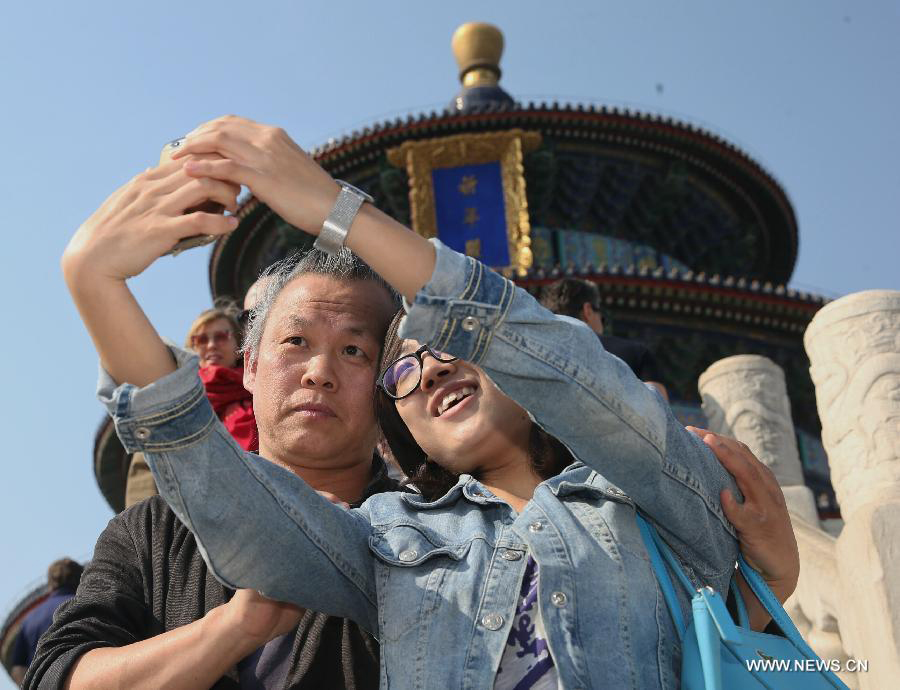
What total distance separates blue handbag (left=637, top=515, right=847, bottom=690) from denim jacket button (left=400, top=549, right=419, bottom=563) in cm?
43

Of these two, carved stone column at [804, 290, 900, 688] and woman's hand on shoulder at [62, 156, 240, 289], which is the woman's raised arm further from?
carved stone column at [804, 290, 900, 688]

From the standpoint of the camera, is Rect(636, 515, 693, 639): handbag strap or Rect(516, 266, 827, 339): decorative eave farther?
Rect(516, 266, 827, 339): decorative eave

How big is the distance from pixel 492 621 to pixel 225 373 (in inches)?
103

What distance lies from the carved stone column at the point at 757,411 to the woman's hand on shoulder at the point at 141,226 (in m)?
6.58

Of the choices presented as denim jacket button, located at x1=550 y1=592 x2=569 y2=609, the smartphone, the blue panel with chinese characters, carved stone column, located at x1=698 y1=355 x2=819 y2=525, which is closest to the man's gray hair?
the smartphone

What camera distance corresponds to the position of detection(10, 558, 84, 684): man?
259 inches

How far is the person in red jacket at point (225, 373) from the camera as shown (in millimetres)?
4086

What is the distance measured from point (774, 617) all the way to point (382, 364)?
3.21ft

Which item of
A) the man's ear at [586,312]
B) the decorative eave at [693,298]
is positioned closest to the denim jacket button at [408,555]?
the man's ear at [586,312]

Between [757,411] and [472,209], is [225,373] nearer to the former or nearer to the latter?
[757,411]

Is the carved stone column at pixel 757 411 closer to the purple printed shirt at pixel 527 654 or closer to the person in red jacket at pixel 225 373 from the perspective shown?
the person in red jacket at pixel 225 373

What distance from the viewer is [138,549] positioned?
2457 millimetres

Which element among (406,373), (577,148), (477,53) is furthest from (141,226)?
(477,53)

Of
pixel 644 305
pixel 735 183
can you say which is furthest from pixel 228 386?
pixel 735 183
